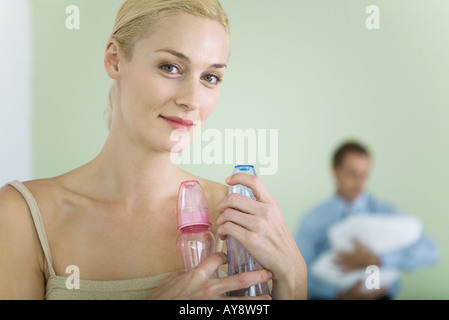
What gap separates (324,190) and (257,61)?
0.59m

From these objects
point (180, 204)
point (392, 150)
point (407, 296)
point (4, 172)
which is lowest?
point (407, 296)

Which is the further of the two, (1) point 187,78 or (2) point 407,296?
(2) point 407,296

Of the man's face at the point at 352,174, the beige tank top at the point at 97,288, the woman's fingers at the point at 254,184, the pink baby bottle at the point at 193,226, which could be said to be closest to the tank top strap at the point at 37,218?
the beige tank top at the point at 97,288

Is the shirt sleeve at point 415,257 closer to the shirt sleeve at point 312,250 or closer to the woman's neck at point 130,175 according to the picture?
the shirt sleeve at point 312,250

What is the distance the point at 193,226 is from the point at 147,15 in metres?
0.33

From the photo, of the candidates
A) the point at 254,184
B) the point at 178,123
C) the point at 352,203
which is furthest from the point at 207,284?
the point at 352,203

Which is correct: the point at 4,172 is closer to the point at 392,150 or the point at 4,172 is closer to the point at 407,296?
the point at 392,150

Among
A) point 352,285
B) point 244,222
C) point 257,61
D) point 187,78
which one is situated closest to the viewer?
point 244,222

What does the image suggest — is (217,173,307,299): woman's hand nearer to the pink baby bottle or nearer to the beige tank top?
the pink baby bottle

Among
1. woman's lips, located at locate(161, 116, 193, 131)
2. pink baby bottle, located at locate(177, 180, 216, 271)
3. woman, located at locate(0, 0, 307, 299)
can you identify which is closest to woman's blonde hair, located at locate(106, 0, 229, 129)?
woman, located at locate(0, 0, 307, 299)

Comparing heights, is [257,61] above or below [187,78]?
above

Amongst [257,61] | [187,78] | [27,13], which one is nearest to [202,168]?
[257,61]

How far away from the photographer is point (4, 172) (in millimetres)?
1052

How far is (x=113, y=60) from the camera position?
2.56 feet
